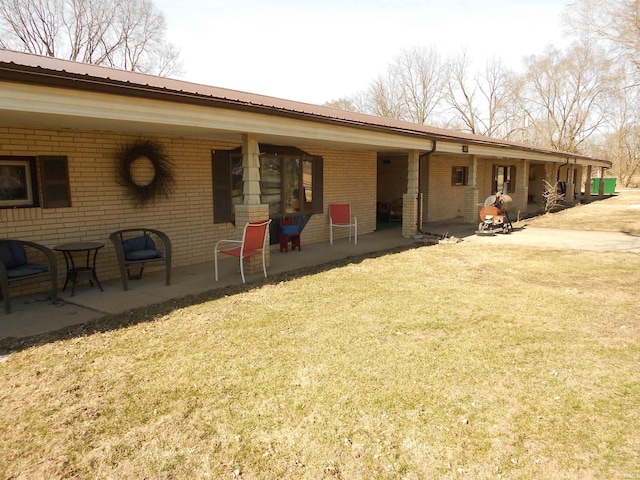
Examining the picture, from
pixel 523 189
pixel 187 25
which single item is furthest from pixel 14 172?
pixel 523 189

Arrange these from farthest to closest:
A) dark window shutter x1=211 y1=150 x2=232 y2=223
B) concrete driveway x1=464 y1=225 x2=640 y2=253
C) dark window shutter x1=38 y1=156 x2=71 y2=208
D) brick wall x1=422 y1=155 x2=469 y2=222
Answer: brick wall x1=422 y1=155 x2=469 y2=222 → concrete driveway x1=464 y1=225 x2=640 y2=253 → dark window shutter x1=211 y1=150 x2=232 y2=223 → dark window shutter x1=38 y1=156 x2=71 y2=208

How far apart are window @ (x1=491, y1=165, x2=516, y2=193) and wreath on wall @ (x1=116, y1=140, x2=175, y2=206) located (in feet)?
56.4

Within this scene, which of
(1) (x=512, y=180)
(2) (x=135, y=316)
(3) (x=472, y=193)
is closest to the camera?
(2) (x=135, y=316)

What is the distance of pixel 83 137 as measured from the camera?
670 centimetres

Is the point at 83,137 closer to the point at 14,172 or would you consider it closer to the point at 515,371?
the point at 14,172

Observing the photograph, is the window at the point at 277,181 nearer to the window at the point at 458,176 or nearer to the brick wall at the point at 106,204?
the brick wall at the point at 106,204

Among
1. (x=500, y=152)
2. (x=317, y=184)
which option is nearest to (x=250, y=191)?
(x=317, y=184)

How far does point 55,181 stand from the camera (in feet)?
21.2

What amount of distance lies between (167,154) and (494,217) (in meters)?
9.21

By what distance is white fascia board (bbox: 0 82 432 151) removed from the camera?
427 cm

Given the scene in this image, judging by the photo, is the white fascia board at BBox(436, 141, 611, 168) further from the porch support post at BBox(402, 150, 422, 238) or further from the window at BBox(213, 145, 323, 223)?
the window at BBox(213, 145, 323, 223)

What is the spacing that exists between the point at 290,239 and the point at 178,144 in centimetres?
341

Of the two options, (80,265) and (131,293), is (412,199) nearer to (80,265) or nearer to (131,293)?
(131,293)

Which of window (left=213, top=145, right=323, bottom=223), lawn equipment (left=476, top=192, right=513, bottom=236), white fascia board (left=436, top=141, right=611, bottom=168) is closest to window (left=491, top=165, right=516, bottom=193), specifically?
white fascia board (left=436, top=141, right=611, bottom=168)
